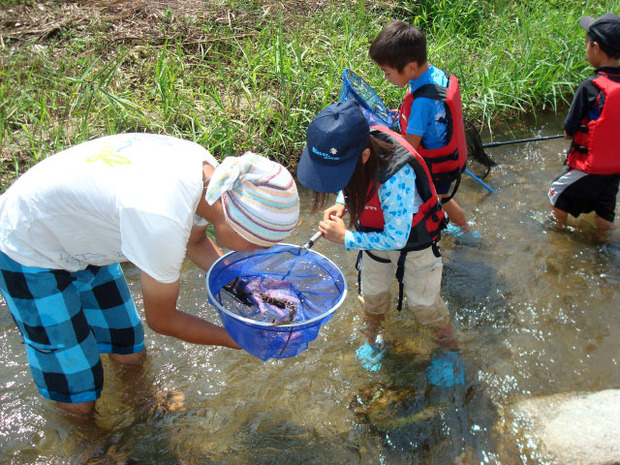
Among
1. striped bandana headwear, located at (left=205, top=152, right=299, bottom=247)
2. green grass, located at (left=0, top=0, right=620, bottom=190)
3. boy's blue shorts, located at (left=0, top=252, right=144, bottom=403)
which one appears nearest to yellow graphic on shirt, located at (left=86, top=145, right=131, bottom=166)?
striped bandana headwear, located at (left=205, top=152, right=299, bottom=247)

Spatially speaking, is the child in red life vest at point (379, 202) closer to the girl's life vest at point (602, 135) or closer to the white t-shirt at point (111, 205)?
the white t-shirt at point (111, 205)

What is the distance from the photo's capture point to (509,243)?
4000mm

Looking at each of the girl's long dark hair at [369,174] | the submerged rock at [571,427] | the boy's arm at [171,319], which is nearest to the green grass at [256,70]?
the girl's long dark hair at [369,174]

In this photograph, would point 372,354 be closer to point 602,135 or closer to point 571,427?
point 571,427

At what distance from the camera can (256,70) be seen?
489 centimetres

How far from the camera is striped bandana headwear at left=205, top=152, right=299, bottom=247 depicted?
69.5 inches

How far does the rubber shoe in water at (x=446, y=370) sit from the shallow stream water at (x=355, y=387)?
33 mm

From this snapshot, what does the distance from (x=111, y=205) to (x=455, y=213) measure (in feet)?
9.15

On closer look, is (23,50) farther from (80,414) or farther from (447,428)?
(447,428)

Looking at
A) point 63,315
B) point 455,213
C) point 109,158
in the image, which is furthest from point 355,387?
point 109,158

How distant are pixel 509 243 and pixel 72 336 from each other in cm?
310

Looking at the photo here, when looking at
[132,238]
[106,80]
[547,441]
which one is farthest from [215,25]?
[547,441]

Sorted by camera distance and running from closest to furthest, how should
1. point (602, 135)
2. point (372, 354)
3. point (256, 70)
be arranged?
1. point (372, 354)
2. point (602, 135)
3. point (256, 70)

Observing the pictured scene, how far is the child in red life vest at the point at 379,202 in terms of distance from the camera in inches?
83.0
